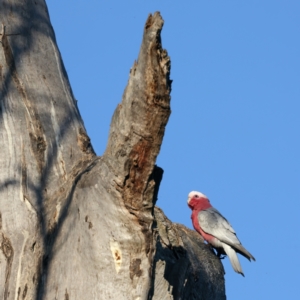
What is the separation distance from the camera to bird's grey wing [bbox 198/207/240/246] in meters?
7.11

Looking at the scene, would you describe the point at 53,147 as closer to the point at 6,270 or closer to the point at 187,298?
the point at 6,270

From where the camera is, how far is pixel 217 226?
7.27 meters

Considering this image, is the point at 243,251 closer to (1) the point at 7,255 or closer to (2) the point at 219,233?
(2) the point at 219,233

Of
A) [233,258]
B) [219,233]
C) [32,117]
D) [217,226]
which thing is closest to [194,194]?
[217,226]

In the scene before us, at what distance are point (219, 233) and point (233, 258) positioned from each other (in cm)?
32

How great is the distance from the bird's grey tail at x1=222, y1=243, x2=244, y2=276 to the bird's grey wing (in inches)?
2.5

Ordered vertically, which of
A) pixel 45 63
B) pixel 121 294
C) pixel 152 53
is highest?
pixel 45 63

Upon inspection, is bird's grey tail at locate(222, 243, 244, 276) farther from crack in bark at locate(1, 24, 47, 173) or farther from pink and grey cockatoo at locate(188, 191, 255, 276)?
crack in bark at locate(1, 24, 47, 173)

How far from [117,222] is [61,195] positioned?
524 mm

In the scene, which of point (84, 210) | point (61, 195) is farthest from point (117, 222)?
point (61, 195)

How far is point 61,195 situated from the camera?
378 centimetres

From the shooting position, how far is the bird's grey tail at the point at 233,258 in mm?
7059

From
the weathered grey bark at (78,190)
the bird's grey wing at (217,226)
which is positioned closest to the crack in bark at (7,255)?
the weathered grey bark at (78,190)

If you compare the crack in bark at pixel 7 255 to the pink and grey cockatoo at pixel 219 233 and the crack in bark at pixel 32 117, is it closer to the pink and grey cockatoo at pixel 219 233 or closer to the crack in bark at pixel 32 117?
the crack in bark at pixel 32 117
